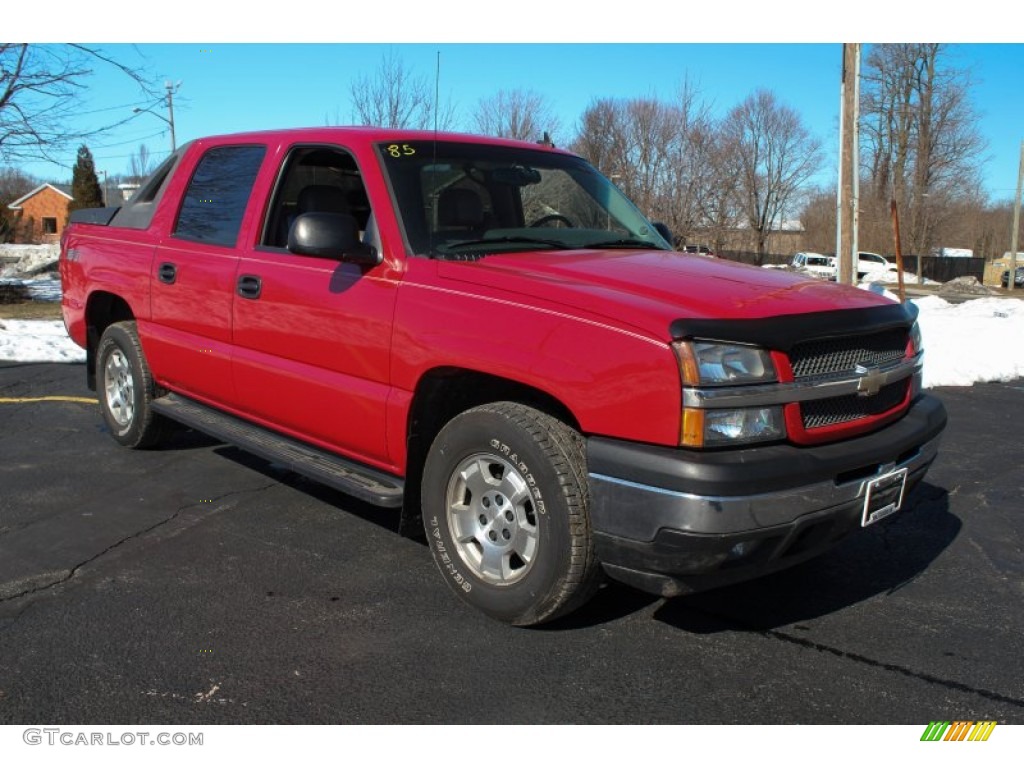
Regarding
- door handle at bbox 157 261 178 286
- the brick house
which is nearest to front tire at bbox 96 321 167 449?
door handle at bbox 157 261 178 286

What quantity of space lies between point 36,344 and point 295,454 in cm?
754

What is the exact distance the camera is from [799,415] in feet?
9.51

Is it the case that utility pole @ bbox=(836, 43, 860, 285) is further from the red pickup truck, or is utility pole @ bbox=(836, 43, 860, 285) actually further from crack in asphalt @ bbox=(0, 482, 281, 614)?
crack in asphalt @ bbox=(0, 482, 281, 614)

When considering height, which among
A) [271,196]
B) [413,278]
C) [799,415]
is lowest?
[799,415]

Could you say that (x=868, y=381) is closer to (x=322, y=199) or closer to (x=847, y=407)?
(x=847, y=407)

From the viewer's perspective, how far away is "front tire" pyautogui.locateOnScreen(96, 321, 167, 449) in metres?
5.48

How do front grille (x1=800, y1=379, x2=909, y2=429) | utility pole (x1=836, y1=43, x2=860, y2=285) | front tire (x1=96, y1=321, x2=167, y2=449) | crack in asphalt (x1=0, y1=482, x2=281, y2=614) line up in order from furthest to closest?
utility pole (x1=836, y1=43, x2=860, y2=285)
front tire (x1=96, y1=321, x2=167, y2=449)
crack in asphalt (x1=0, y1=482, x2=281, y2=614)
front grille (x1=800, y1=379, x2=909, y2=429)

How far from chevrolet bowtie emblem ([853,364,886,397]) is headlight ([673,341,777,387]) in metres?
0.47

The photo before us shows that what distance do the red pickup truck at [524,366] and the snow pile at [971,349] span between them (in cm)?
615

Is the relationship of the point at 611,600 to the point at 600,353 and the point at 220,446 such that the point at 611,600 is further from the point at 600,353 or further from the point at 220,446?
the point at 220,446

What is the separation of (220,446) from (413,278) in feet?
10.3

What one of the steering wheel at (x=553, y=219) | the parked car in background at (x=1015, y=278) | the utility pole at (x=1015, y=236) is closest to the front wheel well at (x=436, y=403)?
the steering wheel at (x=553, y=219)

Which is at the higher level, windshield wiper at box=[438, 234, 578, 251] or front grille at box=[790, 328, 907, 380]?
windshield wiper at box=[438, 234, 578, 251]
